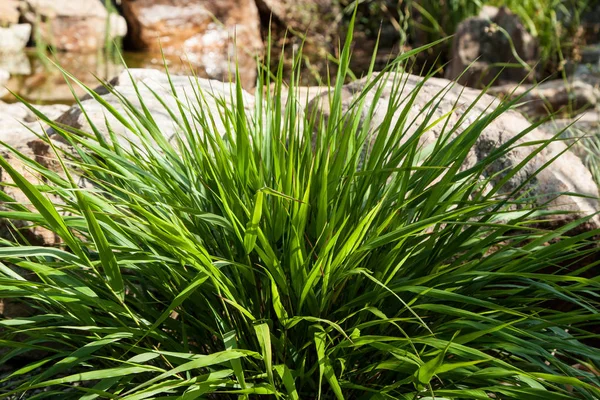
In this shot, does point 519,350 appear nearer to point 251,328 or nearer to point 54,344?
point 251,328

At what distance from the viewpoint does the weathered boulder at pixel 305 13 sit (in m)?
8.49

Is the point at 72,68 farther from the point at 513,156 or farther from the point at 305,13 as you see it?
the point at 513,156

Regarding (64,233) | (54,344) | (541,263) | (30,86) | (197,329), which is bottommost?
(30,86)

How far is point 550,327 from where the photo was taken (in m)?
1.71

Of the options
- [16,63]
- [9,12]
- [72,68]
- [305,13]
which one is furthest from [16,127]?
[305,13]

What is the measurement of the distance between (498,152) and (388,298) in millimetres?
461

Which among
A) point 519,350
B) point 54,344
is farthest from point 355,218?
point 54,344

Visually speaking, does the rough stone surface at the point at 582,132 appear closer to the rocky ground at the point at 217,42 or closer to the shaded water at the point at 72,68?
the rocky ground at the point at 217,42

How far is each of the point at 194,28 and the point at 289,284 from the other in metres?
7.23

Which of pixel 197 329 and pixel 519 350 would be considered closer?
pixel 519 350

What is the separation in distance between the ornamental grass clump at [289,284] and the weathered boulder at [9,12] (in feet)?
22.0

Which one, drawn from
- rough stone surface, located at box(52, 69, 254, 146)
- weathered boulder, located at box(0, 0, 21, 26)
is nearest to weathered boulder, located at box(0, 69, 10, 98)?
weathered boulder, located at box(0, 0, 21, 26)

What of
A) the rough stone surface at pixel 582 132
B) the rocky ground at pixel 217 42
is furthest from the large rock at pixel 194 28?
the rough stone surface at pixel 582 132

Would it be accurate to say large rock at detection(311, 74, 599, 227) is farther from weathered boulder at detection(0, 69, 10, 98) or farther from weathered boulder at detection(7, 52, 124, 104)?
weathered boulder at detection(0, 69, 10, 98)
